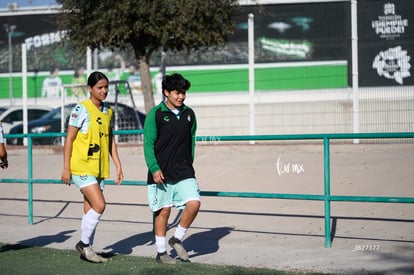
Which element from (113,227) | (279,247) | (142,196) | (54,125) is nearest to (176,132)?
(279,247)

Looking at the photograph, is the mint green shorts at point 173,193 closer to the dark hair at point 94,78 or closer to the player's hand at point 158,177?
the player's hand at point 158,177

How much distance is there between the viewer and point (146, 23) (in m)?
17.6

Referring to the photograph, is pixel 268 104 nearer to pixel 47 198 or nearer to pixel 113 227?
pixel 47 198

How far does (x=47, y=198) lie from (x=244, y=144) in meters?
4.47

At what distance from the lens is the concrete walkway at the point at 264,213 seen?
28.6 ft

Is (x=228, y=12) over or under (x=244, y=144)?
over

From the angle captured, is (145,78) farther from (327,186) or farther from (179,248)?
(179,248)

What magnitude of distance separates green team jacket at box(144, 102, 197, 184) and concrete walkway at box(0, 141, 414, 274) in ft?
3.71

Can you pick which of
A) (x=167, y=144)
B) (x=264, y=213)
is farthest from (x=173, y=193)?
(x=264, y=213)

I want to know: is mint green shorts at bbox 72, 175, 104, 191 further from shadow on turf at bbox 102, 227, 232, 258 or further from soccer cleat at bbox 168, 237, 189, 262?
shadow on turf at bbox 102, 227, 232, 258

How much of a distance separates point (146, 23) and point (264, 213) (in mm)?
7414

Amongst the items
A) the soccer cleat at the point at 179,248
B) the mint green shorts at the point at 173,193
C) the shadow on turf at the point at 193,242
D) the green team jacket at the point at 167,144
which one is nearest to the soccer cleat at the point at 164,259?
the soccer cleat at the point at 179,248

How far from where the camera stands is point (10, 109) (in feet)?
82.1

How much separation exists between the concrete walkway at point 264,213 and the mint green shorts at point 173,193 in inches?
31.9
